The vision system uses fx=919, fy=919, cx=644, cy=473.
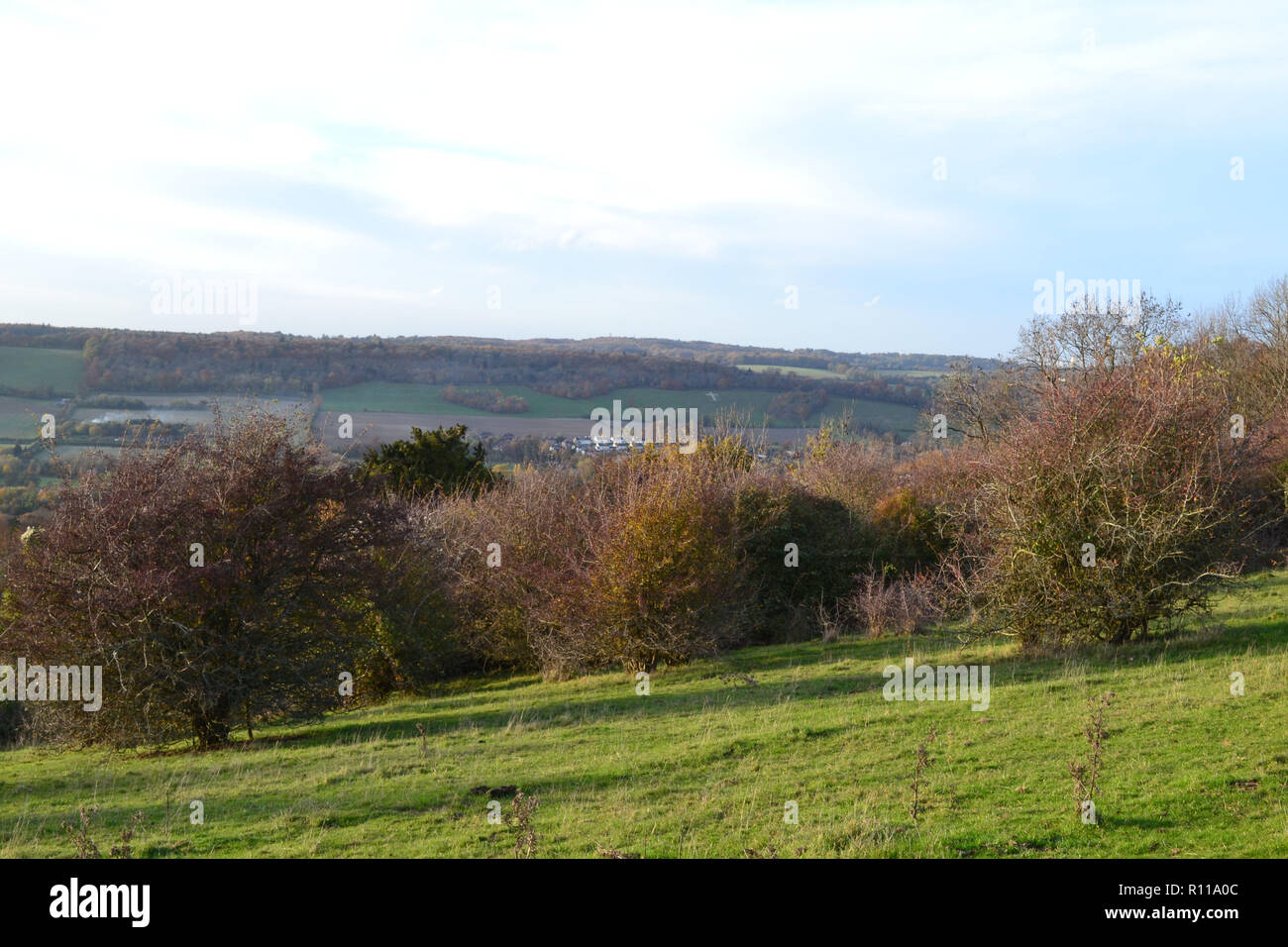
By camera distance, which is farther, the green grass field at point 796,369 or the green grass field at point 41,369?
the green grass field at point 796,369

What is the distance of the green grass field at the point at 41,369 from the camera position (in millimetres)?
70312

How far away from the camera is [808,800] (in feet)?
28.2

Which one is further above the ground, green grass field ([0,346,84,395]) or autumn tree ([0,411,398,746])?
green grass field ([0,346,84,395])

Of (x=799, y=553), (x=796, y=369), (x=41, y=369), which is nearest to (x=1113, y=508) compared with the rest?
(x=799, y=553)

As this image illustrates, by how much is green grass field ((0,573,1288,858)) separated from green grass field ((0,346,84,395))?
213 feet

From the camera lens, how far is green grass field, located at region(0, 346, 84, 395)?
7031 cm

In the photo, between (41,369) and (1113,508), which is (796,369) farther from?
(1113,508)

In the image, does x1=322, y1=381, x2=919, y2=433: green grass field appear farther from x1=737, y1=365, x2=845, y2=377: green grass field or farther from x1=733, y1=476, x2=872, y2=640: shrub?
x1=733, y1=476, x2=872, y2=640: shrub

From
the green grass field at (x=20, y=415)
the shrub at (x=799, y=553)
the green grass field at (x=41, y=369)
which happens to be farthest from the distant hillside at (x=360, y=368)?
Answer: the shrub at (x=799, y=553)

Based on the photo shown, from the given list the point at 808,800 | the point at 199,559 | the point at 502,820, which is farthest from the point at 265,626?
the point at 808,800

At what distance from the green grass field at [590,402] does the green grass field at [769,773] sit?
176ft

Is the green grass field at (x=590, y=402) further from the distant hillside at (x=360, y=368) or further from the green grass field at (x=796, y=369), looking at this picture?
the green grass field at (x=796, y=369)

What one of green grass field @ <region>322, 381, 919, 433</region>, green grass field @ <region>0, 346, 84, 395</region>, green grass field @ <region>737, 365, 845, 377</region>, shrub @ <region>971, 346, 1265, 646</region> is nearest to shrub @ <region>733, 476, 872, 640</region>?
shrub @ <region>971, 346, 1265, 646</region>

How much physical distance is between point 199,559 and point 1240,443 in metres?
17.3
